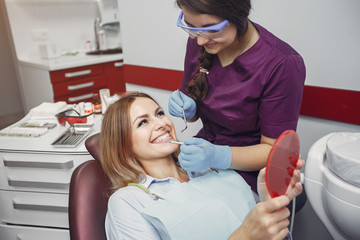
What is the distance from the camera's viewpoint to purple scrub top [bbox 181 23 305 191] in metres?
1.15

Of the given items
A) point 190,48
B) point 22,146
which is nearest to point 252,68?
point 190,48

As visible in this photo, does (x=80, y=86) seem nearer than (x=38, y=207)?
No

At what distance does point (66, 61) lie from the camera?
10.5 feet

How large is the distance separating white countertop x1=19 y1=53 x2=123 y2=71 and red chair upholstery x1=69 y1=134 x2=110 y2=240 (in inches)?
75.4

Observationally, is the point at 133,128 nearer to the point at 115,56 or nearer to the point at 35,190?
the point at 35,190

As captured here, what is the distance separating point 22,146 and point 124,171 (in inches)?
25.9

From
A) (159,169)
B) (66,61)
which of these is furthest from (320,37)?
(66,61)

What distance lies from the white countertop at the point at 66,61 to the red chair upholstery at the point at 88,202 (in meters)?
→ 1.91

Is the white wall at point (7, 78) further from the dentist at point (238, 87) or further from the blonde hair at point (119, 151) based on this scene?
the dentist at point (238, 87)

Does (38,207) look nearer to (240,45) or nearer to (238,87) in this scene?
(238,87)

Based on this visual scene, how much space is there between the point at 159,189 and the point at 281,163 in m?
0.63

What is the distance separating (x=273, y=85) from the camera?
116 centimetres

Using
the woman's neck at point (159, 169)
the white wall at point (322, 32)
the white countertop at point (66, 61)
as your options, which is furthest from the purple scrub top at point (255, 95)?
the white countertop at point (66, 61)

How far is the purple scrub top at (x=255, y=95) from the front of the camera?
1.15m
